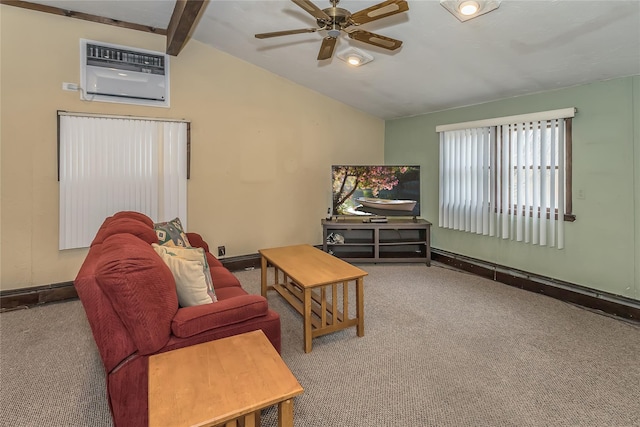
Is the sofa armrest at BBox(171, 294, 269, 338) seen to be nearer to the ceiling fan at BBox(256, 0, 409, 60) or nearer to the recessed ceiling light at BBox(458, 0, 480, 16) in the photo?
the ceiling fan at BBox(256, 0, 409, 60)

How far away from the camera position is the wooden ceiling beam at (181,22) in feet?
8.70

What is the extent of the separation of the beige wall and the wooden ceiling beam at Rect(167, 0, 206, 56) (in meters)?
0.37

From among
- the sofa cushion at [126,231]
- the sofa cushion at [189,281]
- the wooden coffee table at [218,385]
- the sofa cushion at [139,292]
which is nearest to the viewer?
the wooden coffee table at [218,385]

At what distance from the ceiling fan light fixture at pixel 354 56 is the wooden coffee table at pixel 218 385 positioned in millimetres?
2895

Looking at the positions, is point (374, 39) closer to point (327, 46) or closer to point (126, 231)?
point (327, 46)

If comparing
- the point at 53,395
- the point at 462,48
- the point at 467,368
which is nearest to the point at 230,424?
the point at 53,395

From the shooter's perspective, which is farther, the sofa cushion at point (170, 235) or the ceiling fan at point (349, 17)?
the sofa cushion at point (170, 235)

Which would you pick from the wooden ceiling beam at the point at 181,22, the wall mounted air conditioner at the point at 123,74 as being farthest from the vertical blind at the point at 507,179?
the wall mounted air conditioner at the point at 123,74

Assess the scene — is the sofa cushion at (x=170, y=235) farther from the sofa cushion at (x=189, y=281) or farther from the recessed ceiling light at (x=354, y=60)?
the recessed ceiling light at (x=354, y=60)

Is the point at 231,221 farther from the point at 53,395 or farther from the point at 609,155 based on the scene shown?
the point at 609,155

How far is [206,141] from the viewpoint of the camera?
4082 millimetres

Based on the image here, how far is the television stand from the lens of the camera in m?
4.56

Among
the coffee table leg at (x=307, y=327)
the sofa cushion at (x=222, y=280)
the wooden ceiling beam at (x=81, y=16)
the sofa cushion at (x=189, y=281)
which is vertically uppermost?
the wooden ceiling beam at (x=81, y=16)

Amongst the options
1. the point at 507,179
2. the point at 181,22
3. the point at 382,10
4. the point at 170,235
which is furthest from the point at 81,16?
the point at 507,179
